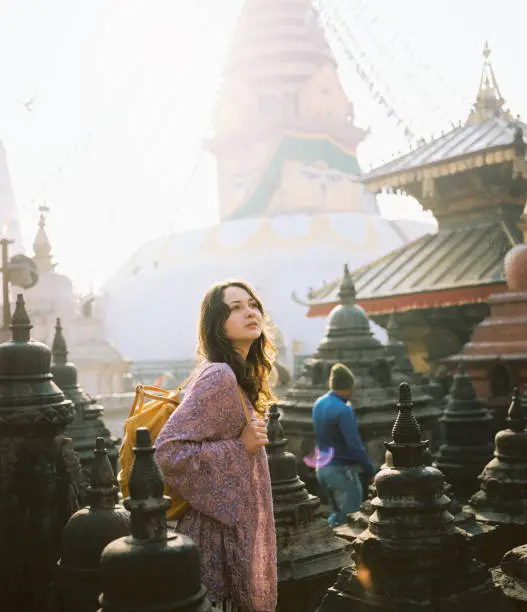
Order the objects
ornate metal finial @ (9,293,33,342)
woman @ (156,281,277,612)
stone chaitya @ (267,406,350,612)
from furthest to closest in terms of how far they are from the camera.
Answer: stone chaitya @ (267,406,350,612) → ornate metal finial @ (9,293,33,342) → woman @ (156,281,277,612)

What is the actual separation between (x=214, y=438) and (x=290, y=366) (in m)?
18.1

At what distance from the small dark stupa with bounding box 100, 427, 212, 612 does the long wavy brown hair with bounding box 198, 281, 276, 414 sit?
439 millimetres

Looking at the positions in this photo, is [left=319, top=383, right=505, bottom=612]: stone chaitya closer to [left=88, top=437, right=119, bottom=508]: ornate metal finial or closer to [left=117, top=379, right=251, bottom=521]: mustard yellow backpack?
[left=117, top=379, right=251, bottom=521]: mustard yellow backpack

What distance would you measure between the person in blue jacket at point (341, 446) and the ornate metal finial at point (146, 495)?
10.6 ft

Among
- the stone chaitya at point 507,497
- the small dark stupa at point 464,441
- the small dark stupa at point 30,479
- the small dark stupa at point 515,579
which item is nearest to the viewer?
the small dark stupa at point 515,579

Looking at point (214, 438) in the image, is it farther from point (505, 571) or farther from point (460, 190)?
point (460, 190)

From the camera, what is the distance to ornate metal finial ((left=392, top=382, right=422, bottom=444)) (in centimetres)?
263

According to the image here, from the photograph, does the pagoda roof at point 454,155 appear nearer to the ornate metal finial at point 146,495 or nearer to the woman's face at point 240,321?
the woman's face at point 240,321

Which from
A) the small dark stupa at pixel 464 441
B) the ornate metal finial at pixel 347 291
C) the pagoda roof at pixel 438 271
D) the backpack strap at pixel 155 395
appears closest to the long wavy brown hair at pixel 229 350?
the backpack strap at pixel 155 395

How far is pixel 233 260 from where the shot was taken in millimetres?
25344

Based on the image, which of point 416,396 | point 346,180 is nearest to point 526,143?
point 416,396

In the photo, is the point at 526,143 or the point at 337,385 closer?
the point at 337,385

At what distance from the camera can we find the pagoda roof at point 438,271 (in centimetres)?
923

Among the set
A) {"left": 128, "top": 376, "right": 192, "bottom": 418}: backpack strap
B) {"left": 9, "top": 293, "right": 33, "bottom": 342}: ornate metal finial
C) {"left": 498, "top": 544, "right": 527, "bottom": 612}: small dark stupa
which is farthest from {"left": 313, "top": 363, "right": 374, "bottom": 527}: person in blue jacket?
{"left": 128, "top": 376, "right": 192, "bottom": 418}: backpack strap
